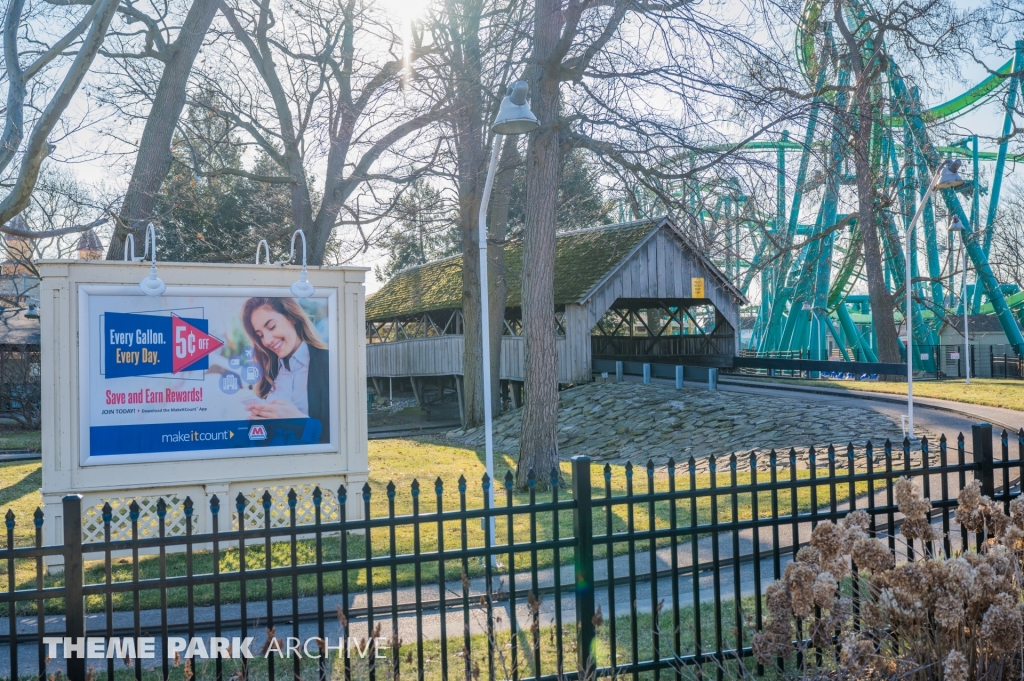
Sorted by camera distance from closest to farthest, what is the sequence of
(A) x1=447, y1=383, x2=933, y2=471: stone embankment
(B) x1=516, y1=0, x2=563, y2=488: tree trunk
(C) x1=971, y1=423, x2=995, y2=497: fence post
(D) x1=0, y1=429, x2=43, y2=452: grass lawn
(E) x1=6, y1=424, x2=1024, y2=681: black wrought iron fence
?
(E) x1=6, y1=424, x2=1024, y2=681: black wrought iron fence, (C) x1=971, y1=423, x2=995, y2=497: fence post, (B) x1=516, y1=0, x2=563, y2=488: tree trunk, (A) x1=447, y1=383, x2=933, y2=471: stone embankment, (D) x1=0, y1=429, x2=43, y2=452: grass lawn

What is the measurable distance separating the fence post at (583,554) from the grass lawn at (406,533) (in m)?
0.15

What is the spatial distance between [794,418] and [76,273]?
45.8 ft

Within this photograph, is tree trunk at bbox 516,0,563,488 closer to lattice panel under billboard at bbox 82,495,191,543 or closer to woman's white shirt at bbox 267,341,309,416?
woman's white shirt at bbox 267,341,309,416

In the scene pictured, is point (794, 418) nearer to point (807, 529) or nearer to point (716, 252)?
point (716, 252)

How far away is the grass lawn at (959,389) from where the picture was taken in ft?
65.2

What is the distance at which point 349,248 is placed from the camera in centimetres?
2045

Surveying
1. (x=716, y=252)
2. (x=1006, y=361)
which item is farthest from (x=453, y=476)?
(x=1006, y=361)

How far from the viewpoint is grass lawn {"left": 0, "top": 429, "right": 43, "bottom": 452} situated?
23.1m

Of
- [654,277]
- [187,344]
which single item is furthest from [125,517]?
[654,277]

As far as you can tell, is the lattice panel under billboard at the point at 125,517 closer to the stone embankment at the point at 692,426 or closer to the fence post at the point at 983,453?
the fence post at the point at 983,453

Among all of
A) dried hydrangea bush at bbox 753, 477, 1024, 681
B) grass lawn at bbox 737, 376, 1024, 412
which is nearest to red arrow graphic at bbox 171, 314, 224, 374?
dried hydrangea bush at bbox 753, 477, 1024, 681

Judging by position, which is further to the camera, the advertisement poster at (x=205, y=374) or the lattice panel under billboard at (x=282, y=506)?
the lattice panel under billboard at (x=282, y=506)

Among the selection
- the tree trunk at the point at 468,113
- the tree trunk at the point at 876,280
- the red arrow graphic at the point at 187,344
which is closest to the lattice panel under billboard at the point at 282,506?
the red arrow graphic at the point at 187,344

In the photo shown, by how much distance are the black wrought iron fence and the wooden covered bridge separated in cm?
1422
